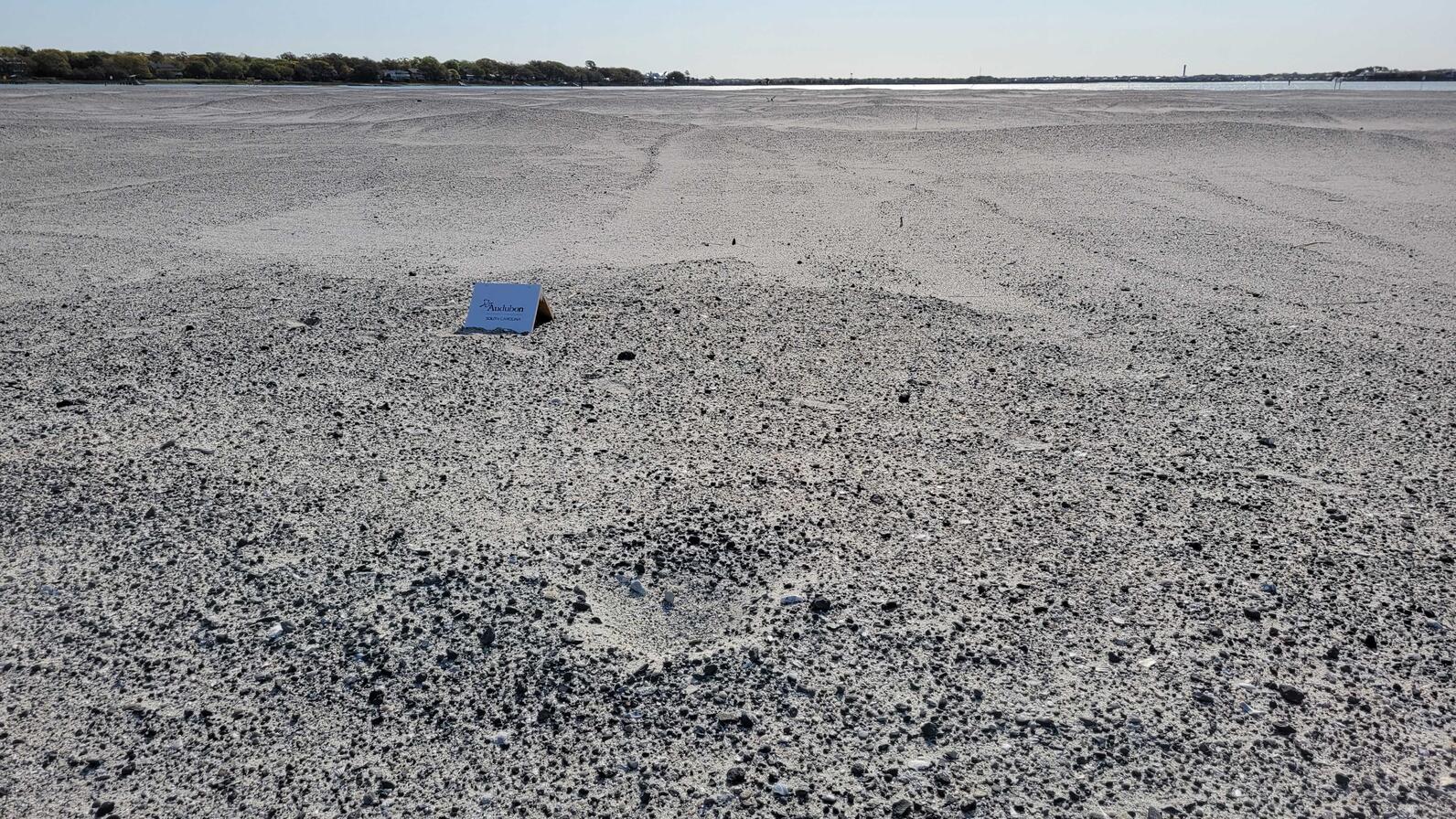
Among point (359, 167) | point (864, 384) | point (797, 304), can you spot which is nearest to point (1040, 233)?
point (797, 304)

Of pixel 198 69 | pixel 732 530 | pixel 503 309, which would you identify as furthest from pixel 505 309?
pixel 198 69

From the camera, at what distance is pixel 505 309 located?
539 centimetres

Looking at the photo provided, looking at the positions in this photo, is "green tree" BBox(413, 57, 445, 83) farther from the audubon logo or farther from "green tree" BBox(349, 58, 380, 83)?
the audubon logo

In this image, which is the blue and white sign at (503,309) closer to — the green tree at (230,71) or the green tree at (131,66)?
the green tree at (131,66)

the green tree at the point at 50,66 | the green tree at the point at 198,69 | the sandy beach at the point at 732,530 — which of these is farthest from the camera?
the green tree at the point at 198,69

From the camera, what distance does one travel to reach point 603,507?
3367 mm

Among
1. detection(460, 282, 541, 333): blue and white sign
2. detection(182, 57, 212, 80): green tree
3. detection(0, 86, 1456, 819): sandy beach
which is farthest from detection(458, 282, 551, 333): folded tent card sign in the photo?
detection(182, 57, 212, 80): green tree

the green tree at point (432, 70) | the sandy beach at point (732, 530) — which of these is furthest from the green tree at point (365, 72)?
the sandy beach at point (732, 530)

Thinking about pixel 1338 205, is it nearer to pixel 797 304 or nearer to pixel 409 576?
pixel 797 304

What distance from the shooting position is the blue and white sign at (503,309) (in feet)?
17.5

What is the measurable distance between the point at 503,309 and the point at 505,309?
0.04 ft

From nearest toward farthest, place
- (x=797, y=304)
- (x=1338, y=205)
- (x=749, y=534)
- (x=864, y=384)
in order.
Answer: (x=749, y=534) → (x=864, y=384) → (x=797, y=304) → (x=1338, y=205)

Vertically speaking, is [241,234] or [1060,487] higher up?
[241,234]

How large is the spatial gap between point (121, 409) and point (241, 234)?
14.8 ft
